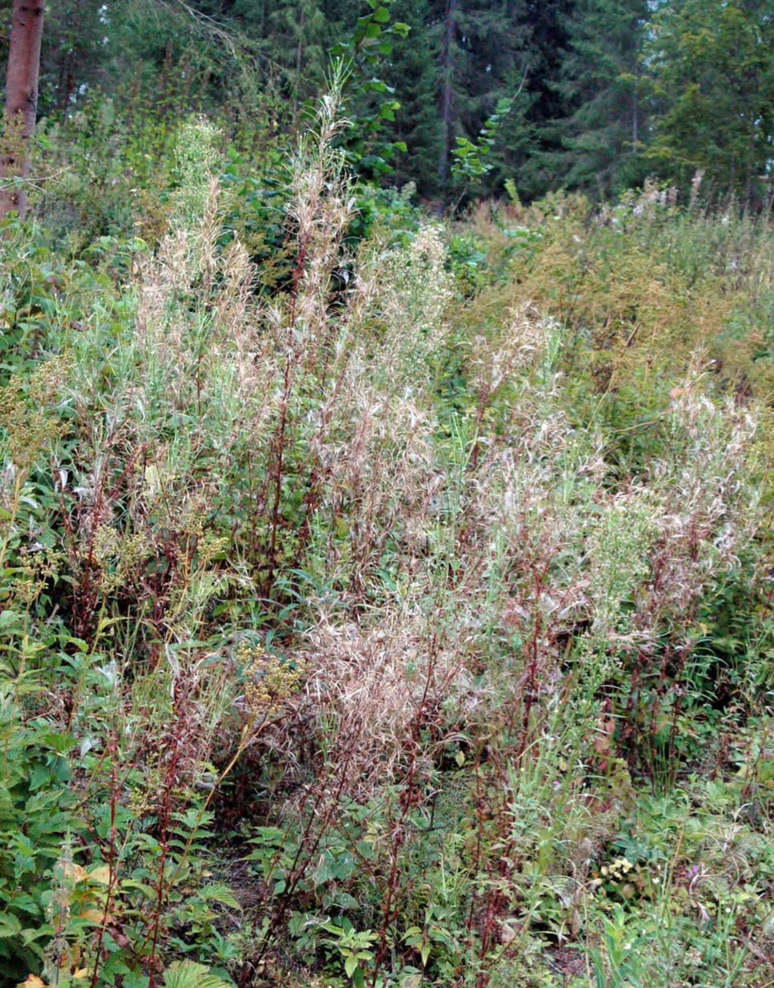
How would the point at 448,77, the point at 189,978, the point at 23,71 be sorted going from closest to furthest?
1. the point at 189,978
2. the point at 23,71
3. the point at 448,77

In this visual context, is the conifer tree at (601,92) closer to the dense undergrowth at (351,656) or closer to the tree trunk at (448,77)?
the tree trunk at (448,77)

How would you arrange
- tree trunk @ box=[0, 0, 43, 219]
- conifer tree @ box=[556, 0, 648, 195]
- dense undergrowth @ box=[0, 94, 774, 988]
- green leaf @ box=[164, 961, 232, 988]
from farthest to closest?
conifer tree @ box=[556, 0, 648, 195], tree trunk @ box=[0, 0, 43, 219], dense undergrowth @ box=[0, 94, 774, 988], green leaf @ box=[164, 961, 232, 988]

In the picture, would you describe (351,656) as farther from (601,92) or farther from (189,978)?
(601,92)

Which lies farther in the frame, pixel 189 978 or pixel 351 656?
pixel 351 656

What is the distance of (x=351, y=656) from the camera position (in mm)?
2797

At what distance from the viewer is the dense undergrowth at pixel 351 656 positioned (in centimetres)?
240

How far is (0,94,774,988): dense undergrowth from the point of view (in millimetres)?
2400

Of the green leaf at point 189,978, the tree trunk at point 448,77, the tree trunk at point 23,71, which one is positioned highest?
the tree trunk at point 448,77

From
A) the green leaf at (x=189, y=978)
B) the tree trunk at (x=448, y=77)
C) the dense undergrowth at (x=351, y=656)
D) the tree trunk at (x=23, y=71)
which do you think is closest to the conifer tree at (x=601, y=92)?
the tree trunk at (x=448, y=77)

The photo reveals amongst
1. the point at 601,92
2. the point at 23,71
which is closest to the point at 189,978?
the point at 23,71

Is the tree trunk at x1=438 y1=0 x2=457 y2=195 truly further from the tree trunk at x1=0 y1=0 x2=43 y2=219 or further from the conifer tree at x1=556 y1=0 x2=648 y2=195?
the tree trunk at x1=0 y1=0 x2=43 y2=219

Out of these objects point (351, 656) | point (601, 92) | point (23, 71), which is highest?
point (601, 92)

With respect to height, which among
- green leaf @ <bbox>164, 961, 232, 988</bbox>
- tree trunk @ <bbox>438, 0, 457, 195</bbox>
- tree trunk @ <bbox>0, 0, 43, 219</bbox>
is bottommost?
green leaf @ <bbox>164, 961, 232, 988</bbox>

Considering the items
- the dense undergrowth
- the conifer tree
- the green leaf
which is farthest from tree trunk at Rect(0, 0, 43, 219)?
the conifer tree
